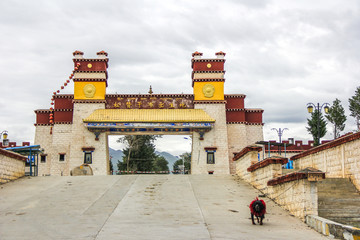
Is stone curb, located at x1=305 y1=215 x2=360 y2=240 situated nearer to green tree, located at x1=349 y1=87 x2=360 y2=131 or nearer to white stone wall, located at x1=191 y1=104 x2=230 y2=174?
white stone wall, located at x1=191 y1=104 x2=230 y2=174

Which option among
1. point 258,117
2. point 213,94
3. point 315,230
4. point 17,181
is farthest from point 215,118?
point 315,230

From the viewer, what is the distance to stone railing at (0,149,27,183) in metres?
20.4

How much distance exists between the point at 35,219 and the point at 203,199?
6685 mm

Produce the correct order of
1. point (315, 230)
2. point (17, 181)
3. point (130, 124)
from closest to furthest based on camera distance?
point (315, 230)
point (17, 181)
point (130, 124)

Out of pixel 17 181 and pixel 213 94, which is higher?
pixel 213 94

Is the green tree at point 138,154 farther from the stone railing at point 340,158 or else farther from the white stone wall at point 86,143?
the stone railing at point 340,158

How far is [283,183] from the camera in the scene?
14938mm

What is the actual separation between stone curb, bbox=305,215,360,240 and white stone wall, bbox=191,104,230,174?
2250cm

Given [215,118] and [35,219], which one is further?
[215,118]

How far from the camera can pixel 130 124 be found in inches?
1347

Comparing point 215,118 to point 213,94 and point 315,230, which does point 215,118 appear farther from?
point 315,230

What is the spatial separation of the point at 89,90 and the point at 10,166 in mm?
15835

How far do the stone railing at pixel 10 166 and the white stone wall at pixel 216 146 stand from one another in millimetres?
15975

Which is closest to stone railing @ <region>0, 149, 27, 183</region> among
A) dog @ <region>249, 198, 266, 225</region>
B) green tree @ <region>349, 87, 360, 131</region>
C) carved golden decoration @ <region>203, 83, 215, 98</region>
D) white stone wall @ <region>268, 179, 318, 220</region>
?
dog @ <region>249, 198, 266, 225</region>
